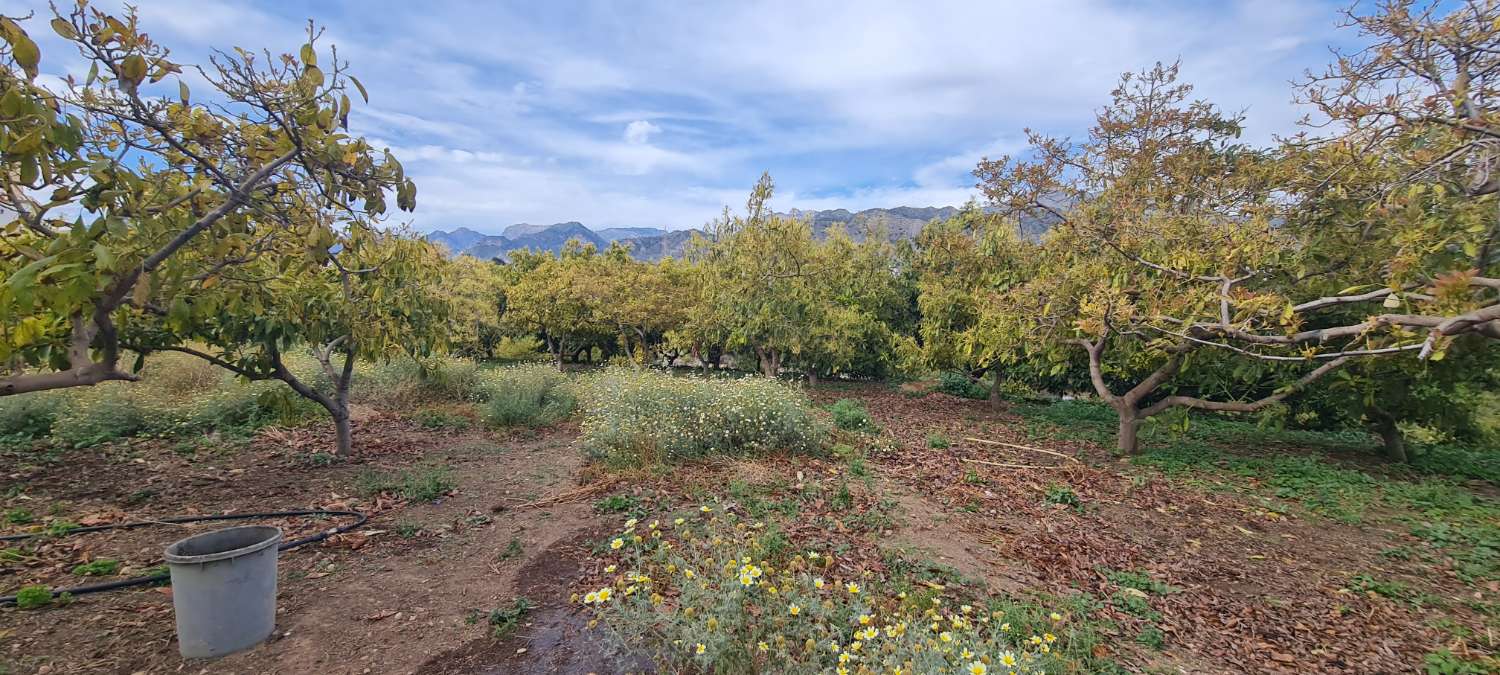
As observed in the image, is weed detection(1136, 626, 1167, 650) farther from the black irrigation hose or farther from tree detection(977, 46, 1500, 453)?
the black irrigation hose

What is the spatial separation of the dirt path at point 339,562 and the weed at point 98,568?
82 mm

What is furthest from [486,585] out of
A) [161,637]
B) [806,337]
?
[806,337]

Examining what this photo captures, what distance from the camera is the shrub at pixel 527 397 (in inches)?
344

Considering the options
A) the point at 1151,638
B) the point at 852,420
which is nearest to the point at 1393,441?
the point at 852,420

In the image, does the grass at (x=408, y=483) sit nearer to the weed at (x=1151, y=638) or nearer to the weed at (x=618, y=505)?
the weed at (x=618, y=505)

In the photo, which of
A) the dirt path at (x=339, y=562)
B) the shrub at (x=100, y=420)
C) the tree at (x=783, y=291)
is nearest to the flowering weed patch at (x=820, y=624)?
the dirt path at (x=339, y=562)

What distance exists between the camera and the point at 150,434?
6.79 metres

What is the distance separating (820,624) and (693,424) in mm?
4148

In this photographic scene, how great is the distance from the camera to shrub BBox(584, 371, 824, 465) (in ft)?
20.6

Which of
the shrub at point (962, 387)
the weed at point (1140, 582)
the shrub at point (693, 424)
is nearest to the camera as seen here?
the weed at point (1140, 582)

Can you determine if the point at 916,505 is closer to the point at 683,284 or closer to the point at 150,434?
the point at 150,434

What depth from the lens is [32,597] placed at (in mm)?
3119

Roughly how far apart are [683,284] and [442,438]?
938 cm

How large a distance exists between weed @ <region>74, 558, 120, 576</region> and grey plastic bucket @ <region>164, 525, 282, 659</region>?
119 centimetres
